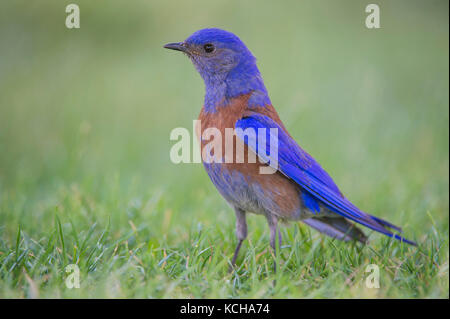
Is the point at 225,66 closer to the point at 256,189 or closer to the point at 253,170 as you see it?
the point at 253,170

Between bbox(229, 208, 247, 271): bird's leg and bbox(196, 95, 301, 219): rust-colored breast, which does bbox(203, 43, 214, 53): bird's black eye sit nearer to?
bbox(196, 95, 301, 219): rust-colored breast

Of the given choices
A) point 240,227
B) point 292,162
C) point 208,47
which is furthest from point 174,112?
point 292,162

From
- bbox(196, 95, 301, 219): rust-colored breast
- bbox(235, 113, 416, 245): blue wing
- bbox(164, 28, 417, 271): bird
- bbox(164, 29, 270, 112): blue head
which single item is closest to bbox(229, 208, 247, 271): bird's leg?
bbox(164, 28, 417, 271): bird

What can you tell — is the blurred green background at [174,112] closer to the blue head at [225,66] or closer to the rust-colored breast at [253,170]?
the rust-colored breast at [253,170]

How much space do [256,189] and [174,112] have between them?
4.21 meters

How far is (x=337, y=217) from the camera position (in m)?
3.89

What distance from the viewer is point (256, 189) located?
335 centimetres

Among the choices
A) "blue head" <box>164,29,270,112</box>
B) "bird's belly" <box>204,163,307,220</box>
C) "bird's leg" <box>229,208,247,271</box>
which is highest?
"blue head" <box>164,29,270,112</box>

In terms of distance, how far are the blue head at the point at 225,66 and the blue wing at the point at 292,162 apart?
270mm

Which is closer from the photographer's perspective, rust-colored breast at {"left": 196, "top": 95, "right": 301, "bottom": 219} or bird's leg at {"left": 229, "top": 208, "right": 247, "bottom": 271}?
rust-colored breast at {"left": 196, "top": 95, "right": 301, "bottom": 219}

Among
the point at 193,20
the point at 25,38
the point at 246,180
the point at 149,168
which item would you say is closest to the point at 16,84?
the point at 25,38

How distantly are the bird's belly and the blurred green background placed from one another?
1.62ft

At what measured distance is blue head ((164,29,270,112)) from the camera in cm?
359
